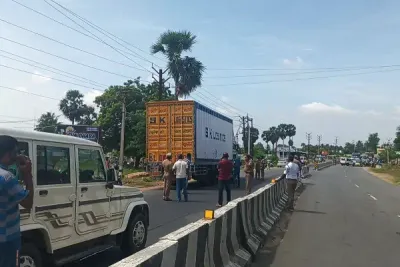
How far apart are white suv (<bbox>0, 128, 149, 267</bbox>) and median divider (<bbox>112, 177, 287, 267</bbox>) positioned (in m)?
1.57

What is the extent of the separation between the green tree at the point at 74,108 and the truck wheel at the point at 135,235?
65.6 meters

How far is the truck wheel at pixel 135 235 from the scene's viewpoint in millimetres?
7398

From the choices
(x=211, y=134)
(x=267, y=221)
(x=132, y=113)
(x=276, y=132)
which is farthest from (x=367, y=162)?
(x=267, y=221)

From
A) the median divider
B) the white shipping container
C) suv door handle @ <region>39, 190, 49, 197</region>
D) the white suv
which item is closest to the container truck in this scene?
the white shipping container

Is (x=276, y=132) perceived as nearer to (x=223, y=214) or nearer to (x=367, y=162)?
(x=367, y=162)

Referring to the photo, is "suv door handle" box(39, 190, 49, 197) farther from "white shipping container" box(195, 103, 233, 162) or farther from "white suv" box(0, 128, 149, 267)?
"white shipping container" box(195, 103, 233, 162)

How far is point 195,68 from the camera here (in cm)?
3734

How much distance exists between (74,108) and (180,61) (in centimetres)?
4378

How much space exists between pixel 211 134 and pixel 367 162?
287ft

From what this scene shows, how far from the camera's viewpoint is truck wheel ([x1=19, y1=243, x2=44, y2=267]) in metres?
5.04

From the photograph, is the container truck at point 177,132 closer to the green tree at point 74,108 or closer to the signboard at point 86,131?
the signboard at point 86,131

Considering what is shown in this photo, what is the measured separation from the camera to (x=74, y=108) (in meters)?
76.2

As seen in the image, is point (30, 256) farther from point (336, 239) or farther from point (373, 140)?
point (373, 140)

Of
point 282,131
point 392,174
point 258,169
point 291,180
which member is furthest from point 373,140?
point 291,180
